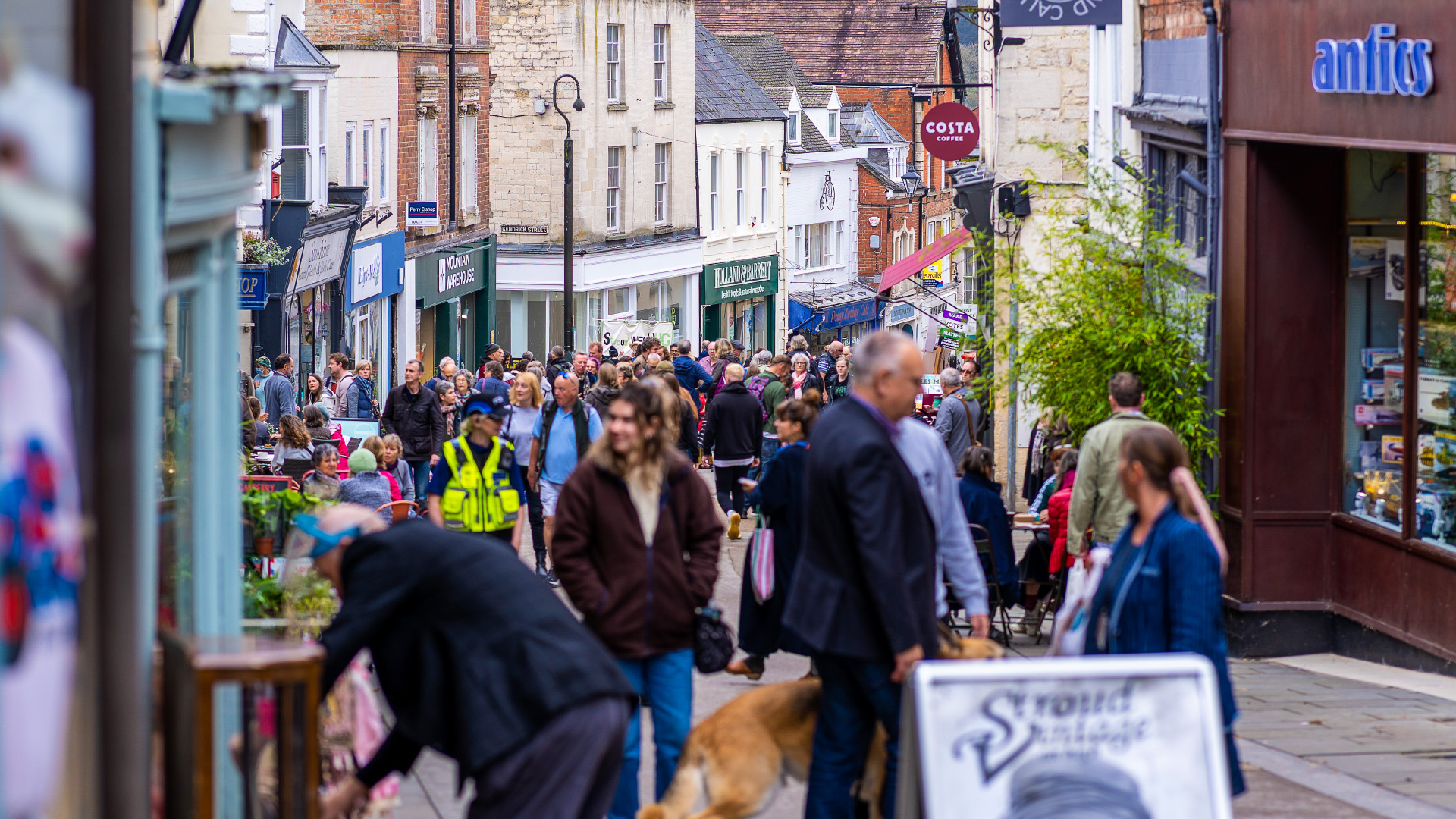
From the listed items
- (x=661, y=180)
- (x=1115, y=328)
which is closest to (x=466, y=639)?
(x=1115, y=328)

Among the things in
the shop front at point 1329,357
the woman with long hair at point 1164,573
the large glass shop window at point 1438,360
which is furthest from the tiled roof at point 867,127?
the woman with long hair at point 1164,573

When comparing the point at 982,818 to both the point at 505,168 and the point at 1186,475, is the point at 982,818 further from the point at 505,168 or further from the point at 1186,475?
the point at 505,168

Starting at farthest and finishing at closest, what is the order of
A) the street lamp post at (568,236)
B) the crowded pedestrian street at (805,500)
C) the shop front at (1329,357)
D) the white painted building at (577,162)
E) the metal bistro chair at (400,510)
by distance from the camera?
the white painted building at (577,162)
the street lamp post at (568,236)
the metal bistro chair at (400,510)
the shop front at (1329,357)
the crowded pedestrian street at (805,500)

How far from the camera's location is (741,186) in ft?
169

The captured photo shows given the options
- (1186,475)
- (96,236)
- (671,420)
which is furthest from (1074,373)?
(96,236)

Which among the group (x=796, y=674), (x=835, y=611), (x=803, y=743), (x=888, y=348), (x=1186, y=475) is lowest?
(x=796, y=674)

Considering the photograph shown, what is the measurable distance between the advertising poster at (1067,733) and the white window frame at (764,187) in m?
48.2

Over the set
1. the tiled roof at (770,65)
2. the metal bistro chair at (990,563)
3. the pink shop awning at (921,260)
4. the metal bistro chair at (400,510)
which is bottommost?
the metal bistro chair at (990,563)

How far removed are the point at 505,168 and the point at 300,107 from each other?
1517cm

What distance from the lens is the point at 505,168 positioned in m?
42.5

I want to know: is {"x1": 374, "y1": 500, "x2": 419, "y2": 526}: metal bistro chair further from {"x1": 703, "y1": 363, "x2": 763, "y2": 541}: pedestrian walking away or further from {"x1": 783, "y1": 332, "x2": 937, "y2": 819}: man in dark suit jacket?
{"x1": 783, "y1": 332, "x2": 937, "y2": 819}: man in dark suit jacket

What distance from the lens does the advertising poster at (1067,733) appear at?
454cm

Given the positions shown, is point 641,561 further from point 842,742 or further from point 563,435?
point 563,435

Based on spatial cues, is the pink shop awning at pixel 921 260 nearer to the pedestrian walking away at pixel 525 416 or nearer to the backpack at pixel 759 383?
the backpack at pixel 759 383
